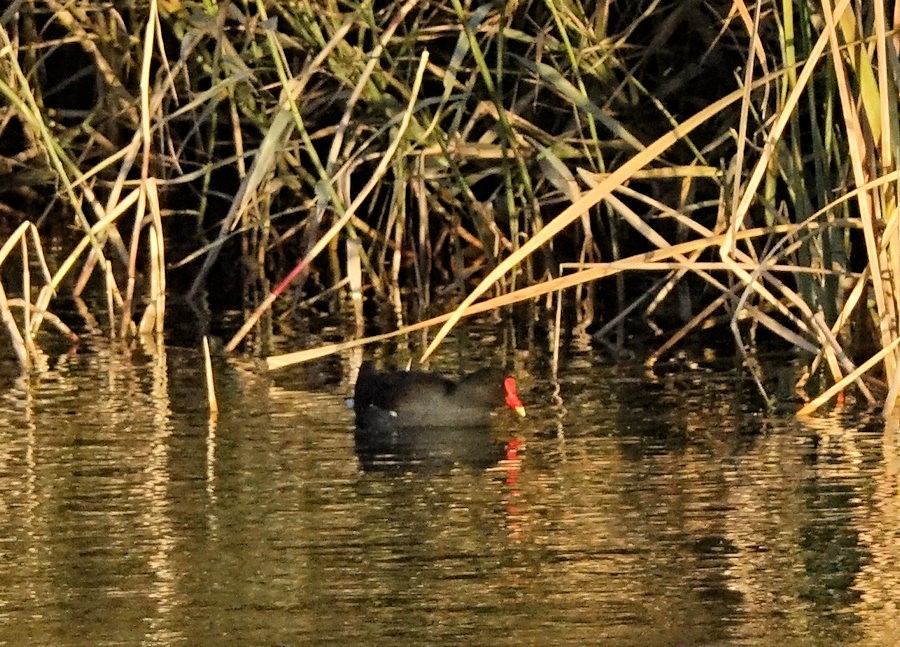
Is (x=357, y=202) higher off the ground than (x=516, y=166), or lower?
lower

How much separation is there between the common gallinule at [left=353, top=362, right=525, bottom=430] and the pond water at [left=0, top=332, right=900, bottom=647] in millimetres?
151

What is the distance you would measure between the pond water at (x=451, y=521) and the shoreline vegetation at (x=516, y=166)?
0.40 m

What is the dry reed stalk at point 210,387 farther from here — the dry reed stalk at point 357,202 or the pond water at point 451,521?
the dry reed stalk at point 357,202

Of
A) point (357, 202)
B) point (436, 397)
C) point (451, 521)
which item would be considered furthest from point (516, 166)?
point (451, 521)

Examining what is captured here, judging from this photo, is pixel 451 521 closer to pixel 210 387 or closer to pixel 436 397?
pixel 436 397

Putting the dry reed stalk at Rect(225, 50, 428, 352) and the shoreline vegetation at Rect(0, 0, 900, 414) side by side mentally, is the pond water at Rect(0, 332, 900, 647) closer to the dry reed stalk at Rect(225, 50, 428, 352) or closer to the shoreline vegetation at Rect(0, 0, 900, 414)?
the dry reed stalk at Rect(225, 50, 428, 352)

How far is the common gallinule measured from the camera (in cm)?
845

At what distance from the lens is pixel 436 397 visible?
8.59 metres

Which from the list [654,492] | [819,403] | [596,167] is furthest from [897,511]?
[596,167]

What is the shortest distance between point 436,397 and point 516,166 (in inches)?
111

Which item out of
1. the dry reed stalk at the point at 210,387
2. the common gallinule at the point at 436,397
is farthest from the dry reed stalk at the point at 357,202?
the common gallinule at the point at 436,397

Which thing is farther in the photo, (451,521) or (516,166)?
(516,166)

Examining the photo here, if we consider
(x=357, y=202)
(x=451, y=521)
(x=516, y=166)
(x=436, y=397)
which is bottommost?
(x=451, y=521)

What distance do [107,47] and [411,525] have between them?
7034 mm
